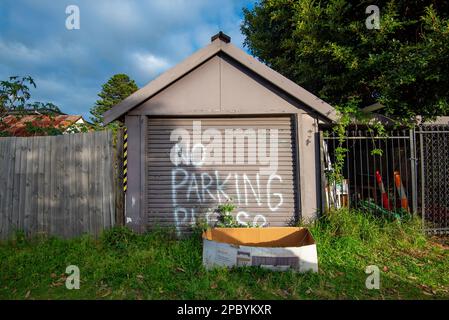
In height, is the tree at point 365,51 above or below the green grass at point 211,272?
above

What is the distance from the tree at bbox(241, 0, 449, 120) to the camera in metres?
5.96

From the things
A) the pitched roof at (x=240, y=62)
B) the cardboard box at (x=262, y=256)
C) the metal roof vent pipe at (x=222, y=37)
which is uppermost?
the metal roof vent pipe at (x=222, y=37)

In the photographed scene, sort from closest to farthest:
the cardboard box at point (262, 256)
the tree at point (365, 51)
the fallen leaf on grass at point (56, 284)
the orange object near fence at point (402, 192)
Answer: the fallen leaf on grass at point (56, 284)
the cardboard box at point (262, 256)
the tree at point (365, 51)
the orange object near fence at point (402, 192)

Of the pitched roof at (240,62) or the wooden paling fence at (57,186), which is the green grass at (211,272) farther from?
the pitched roof at (240,62)

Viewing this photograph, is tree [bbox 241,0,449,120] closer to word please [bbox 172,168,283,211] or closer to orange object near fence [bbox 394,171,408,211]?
orange object near fence [bbox 394,171,408,211]

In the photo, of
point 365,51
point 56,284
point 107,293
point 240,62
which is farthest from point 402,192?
point 56,284

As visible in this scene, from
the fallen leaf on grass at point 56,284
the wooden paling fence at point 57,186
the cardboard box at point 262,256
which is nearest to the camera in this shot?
the fallen leaf on grass at point 56,284

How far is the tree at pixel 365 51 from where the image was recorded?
5.96 meters

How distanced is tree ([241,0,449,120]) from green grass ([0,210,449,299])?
290 cm

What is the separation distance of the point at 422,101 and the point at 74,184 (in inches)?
332

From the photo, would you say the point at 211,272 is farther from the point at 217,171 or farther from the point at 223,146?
the point at 223,146

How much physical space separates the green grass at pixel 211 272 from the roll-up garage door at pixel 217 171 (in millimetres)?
654

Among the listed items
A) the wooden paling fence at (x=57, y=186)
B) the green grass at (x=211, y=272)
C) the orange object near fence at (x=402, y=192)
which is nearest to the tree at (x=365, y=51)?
the orange object near fence at (x=402, y=192)
